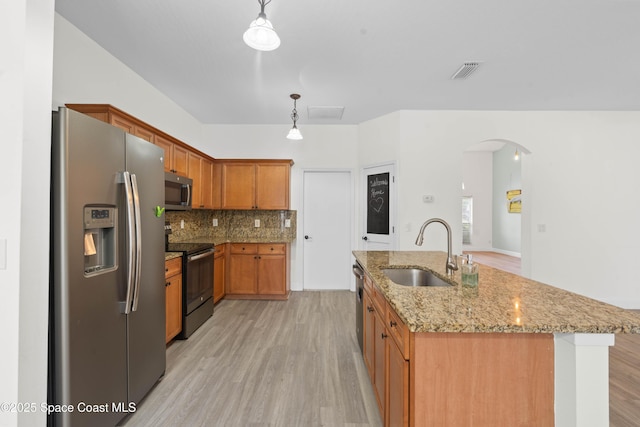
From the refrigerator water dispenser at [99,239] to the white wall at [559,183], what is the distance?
11.4 ft

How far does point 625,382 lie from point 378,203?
311 cm

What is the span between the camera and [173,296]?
8.84ft

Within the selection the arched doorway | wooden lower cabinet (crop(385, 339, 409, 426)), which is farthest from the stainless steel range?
the arched doorway

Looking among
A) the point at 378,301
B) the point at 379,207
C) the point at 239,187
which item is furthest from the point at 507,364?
the point at 239,187

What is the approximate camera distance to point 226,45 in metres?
2.46

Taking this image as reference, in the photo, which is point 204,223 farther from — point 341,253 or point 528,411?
point 528,411

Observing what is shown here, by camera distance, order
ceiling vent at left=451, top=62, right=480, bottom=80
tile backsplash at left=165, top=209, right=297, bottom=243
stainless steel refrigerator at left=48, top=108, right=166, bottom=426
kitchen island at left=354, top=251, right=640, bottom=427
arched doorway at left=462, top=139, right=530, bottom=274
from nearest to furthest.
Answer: kitchen island at left=354, top=251, right=640, bottom=427, stainless steel refrigerator at left=48, top=108, right=166, bottom=426, ceiling vent at left=451, top=62, right=480, bottom=80, tile backsplash at left=165, top=209, right=297, bottom=243, arched doorway at left=462, top=139, right=530, bottom=274

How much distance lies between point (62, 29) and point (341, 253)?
4.21 m

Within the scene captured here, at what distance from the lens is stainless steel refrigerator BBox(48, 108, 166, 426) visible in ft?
4.24

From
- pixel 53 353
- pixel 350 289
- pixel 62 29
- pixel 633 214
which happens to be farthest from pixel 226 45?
pixel 633 214

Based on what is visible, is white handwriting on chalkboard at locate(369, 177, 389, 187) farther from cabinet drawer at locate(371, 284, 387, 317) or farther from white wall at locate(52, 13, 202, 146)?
white wall at locate(52, 13, 202, 146)

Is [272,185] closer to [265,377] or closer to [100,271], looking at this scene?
[265,377]

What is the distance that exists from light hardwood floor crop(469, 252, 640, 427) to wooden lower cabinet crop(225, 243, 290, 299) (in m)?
3.52

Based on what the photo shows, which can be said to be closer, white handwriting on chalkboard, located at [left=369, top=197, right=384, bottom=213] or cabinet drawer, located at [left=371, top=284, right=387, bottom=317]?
cabinet drawer, located at [left=371, top=284, right=387, bottom=317]
